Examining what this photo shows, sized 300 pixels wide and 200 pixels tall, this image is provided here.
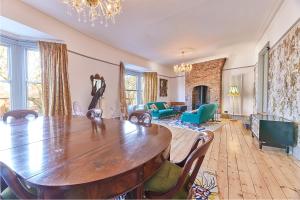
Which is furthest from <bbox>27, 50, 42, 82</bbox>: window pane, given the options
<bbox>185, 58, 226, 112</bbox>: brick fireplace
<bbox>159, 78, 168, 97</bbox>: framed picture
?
<bbox>185, 58, 226, 112</bbox>: brick fireplace

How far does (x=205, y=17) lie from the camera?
3.87 metres

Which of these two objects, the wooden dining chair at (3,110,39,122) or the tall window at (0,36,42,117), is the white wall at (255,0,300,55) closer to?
the wooden dining chair at (3,110,39,122)

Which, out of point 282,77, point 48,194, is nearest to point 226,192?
point 48,194

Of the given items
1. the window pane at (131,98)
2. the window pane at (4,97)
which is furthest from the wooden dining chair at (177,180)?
the window pane at (131,98)

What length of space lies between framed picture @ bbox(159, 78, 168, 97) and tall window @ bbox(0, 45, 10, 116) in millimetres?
6609

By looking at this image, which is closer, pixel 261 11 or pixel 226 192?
A: pixel 226 192

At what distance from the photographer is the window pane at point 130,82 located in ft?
24.2

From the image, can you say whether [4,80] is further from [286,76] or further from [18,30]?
[286,76]

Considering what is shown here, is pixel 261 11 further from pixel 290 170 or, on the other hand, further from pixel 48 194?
pixel 48 194

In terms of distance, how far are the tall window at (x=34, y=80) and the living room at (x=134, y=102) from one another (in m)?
0.02

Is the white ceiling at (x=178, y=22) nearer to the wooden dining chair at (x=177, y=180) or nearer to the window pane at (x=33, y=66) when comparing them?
the window pane at (x=33, y=66)

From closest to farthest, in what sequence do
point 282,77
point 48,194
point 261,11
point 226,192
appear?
point 48,194 → point 226,192 → point 282,77 → point 261,11

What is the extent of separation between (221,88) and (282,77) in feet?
14.4

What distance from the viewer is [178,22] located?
4.09 m
